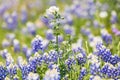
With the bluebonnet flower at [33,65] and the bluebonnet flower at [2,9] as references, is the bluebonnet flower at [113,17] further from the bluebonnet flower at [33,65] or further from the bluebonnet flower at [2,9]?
the bluebonnet flower at [33,65]

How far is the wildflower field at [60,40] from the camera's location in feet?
14.3

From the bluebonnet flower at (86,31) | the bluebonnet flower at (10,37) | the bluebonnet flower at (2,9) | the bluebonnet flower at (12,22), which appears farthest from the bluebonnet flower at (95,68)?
the bluebonnet flower at (2,9)

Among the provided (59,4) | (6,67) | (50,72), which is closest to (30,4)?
(59,4)

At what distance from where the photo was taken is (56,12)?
443cm

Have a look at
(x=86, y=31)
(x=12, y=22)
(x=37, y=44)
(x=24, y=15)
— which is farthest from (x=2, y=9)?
(x=37, y=44)

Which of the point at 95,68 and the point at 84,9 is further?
the point at 84,9

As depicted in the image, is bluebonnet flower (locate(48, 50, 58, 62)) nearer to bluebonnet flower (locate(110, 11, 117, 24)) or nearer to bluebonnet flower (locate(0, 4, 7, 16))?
bluebonnet flower (locate(110, 11, 117, 24))

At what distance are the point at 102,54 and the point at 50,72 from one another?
3.36 ft

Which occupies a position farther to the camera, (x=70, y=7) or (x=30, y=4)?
(x=30, y=4)

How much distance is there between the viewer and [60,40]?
7.03 metres

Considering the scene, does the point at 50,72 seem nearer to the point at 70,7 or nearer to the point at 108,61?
the point at 108,61

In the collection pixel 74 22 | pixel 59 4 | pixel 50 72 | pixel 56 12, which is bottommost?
pixel 50 72

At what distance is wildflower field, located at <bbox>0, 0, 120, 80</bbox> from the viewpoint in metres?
4.37

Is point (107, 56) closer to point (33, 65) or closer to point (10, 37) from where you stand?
point (33, 65)
